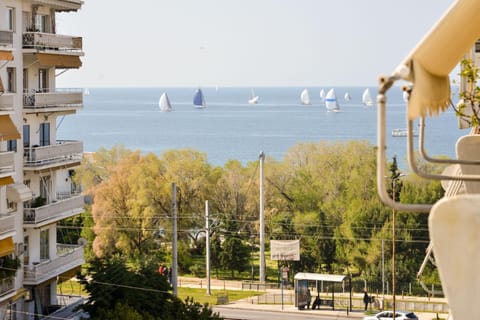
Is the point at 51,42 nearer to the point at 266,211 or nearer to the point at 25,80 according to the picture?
the point at 25,80

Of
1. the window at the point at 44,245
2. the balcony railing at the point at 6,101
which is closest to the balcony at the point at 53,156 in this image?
the window at the point at 44,245

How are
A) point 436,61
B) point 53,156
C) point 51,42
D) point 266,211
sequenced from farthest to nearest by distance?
point 266,211, point 53,156, point 51,42, point 436,61

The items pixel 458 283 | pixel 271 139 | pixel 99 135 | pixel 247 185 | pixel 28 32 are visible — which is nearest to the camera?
pixel 458 283

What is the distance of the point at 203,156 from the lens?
6831 centimetres

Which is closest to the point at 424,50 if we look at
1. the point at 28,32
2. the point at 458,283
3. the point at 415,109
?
the point at 415,109

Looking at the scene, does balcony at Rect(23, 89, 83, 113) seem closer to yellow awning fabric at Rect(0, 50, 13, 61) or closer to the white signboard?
yellow awning fabric at Rect(0, 50, 13, 61)

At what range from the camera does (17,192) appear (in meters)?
33.5

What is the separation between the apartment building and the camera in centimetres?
3262

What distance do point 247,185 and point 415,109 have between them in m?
62.0

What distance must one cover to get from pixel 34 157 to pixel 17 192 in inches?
87.6

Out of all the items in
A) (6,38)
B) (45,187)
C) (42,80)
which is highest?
(6,38)

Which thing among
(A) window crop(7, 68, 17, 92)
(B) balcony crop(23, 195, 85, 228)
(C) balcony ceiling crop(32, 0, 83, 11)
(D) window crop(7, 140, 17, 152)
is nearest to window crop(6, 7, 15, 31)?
(A) window crop(7, 68, 17, 92)

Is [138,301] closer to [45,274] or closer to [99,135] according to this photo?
[45,274]

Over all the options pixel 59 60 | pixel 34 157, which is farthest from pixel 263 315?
pixel 59 60
